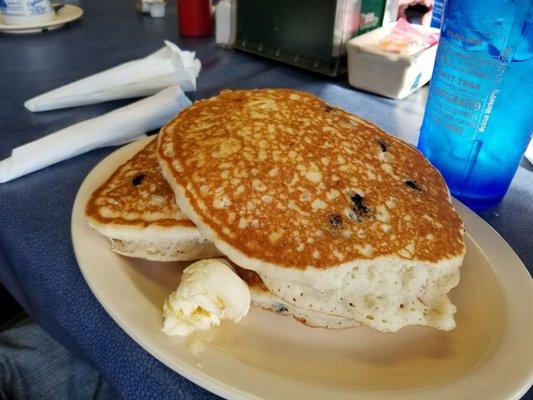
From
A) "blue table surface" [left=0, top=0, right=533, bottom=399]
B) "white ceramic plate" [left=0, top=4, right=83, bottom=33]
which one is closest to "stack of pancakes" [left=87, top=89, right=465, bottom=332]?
"blue table surface" [left=0, top=0, right=533, bottom=399]

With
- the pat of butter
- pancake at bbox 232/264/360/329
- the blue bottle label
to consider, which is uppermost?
the blue bottle label

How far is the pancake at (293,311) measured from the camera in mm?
549

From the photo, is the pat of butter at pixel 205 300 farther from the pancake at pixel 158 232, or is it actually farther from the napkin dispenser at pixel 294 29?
the napkin dispenser at pixel 294 29

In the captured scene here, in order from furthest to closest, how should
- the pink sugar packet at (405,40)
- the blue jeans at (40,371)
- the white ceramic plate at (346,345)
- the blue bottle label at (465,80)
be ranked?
the pink sugar packet at (405,40)
the blue jeans at (40,371)
the blue bottle label at (465,80)
the white ceramic plate at (346,345)

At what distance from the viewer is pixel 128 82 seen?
1093mm

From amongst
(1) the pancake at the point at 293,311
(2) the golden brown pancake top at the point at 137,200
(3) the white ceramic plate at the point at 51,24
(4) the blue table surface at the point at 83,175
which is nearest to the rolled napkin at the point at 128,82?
(4) the blue table surface at the point at 83,175

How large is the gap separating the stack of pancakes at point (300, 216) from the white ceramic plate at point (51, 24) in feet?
3.60

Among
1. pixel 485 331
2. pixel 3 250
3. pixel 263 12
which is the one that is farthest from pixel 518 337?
pixel 263 12

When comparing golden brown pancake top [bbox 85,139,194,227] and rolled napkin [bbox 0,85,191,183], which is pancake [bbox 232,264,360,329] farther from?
rolled napkin [bbox 0,85,191,183]

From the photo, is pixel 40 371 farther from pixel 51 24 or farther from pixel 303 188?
pixel 51 24

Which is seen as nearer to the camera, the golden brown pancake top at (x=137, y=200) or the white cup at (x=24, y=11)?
the golden brown pancake top at (x=137, y=200)

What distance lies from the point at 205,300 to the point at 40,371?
656mm

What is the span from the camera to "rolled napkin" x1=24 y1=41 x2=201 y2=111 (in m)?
1.02

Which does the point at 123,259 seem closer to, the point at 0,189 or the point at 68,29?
A: the point at 0,189
